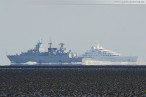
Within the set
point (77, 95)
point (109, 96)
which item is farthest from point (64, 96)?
point (109, 96)

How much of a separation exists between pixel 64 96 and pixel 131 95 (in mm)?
5311

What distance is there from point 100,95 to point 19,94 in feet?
22.8

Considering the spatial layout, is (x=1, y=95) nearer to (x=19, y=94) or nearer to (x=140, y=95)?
(x=19, y=94)

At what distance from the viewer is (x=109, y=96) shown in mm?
38031

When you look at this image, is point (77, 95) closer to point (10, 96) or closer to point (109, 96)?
point (109, 96)

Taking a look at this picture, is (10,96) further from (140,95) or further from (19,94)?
(140,95)

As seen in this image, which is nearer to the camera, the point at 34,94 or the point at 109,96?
the point at 109,96

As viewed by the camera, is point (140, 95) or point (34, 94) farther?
point (34, 94)

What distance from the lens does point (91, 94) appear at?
40.5m

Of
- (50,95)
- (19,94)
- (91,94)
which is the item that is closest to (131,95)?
(91,94)

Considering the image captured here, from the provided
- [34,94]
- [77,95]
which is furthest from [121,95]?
[34,94]

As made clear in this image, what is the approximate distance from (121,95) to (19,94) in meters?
8.61

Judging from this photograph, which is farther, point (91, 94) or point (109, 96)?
point (91, 94)

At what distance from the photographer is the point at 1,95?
4006 centimetres
